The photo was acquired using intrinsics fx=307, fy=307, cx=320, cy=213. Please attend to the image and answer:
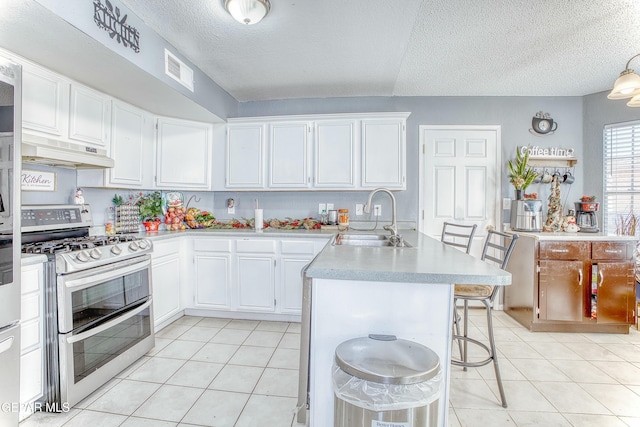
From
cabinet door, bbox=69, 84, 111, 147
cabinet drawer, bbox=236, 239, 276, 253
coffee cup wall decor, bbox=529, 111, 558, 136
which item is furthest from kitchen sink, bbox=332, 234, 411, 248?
coffee cup wall decor, bbox=529, 111, 558, 136

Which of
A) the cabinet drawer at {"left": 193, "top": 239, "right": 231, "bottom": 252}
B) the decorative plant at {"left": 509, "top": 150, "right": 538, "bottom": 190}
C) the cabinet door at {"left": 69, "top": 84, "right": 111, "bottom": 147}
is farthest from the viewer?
the decorative plant at {"left": 509, "top": 150, "right": 538, "bottom": 190}

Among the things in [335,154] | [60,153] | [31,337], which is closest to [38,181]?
[60,153]

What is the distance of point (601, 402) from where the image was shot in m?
1.85

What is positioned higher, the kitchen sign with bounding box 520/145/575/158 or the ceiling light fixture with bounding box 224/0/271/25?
the ceiling light fixture with bounding box 224/0/271/25

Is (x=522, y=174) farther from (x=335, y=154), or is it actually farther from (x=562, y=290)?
(x=335, y=154)

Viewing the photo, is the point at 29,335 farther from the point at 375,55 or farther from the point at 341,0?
the point at 375,55

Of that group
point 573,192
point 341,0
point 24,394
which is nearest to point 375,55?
point 341,0

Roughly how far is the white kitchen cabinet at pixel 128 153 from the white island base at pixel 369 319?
2.29 meters

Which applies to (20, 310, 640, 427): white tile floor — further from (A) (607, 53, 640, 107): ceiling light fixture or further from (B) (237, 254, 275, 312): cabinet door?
(A) (607, 53, 640, 107): ceiling light fixture

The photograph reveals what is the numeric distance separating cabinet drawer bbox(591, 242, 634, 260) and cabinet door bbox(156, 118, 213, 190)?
393 centimetres

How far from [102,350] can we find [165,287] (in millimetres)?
887

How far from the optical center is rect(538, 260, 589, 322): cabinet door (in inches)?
112

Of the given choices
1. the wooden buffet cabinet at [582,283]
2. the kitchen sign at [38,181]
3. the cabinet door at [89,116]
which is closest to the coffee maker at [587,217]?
the wooden buffet cabinet at [582,283]

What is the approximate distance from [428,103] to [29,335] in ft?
13.0
